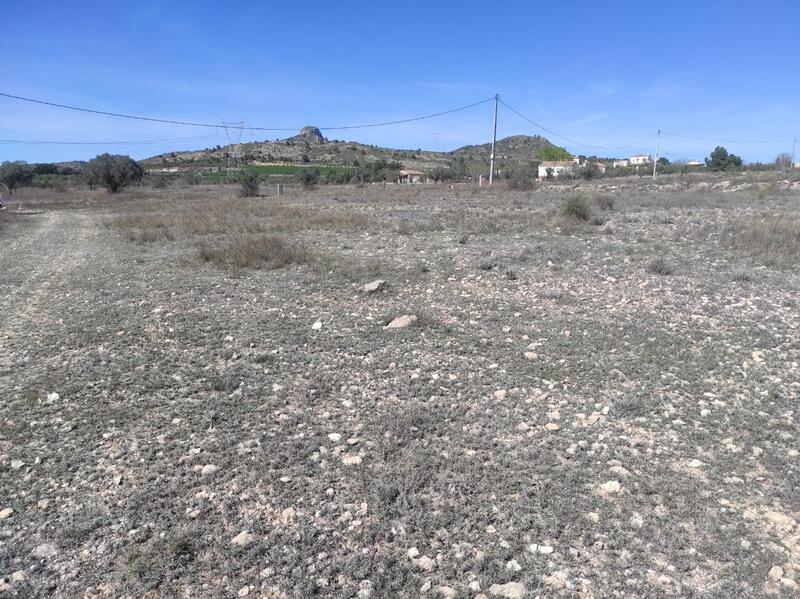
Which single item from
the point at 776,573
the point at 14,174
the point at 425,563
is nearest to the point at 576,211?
the point at 776,573

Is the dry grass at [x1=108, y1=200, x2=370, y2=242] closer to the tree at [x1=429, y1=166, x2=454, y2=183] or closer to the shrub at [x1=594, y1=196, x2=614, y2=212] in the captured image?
the shrub at [x1=594, y1=196, x2=614, y2=212]

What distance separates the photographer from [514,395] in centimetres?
484

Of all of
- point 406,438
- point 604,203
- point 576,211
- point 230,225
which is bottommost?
point 406,438

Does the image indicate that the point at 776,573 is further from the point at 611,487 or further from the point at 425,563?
the point at 425,563

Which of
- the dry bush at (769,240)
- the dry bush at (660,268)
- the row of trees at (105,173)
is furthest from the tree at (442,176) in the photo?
the dry bush at (660,268)

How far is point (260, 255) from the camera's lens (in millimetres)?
11617

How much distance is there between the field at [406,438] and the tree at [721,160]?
80.4m

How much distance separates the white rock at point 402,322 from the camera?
6.78m

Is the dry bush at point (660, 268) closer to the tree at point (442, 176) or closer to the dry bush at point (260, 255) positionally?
the dry bush at point (260, 255)

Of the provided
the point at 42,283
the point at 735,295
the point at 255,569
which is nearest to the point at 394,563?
the point at 255,569

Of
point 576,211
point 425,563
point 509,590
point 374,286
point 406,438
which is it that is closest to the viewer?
point 509,590

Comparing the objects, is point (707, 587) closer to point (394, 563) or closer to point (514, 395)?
point (394, 563)

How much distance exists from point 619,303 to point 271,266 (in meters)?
6.89

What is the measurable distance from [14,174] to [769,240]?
68.1m
